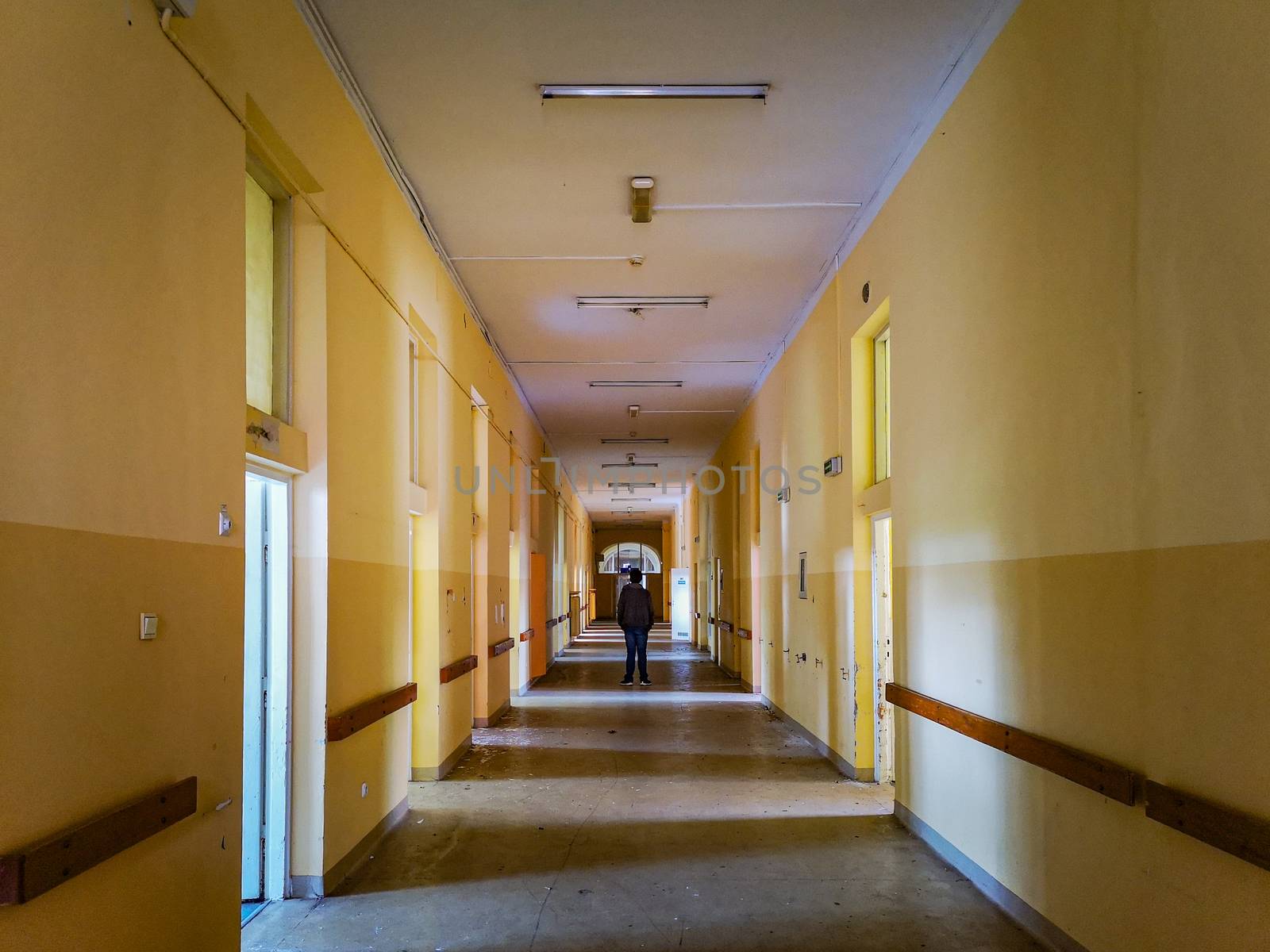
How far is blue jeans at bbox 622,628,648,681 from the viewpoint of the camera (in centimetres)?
1328

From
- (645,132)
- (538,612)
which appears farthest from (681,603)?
(645,132)

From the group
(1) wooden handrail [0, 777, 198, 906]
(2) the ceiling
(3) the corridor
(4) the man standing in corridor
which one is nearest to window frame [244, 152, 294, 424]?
Answer: (3) the corridor

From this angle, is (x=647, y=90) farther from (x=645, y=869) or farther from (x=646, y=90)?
(x=645, y=869)

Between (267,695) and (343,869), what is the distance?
99cm

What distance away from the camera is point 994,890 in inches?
163

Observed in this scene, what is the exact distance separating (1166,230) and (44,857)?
3.32 meters

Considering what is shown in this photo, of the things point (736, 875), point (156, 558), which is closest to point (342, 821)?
point (736, 875)

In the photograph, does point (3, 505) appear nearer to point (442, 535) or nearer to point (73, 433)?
point (73, 433)

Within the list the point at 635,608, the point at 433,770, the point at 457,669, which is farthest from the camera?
the point at 635,608

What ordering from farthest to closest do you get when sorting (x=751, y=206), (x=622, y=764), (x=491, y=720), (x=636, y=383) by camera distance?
1. (x=636, y=383)
2. (x=491, y=720)
3. (x=622, y=764)
4. (x=751, y=206)

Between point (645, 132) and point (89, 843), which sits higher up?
point (645, 132)

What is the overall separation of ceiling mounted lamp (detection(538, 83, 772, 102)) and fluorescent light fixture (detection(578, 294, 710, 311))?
3.42 m

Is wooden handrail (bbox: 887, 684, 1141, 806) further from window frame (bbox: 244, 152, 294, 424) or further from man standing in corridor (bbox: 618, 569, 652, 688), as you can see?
man standing in corridor (bbox: 618, 569, 652, 688)

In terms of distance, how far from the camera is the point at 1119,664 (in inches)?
122
